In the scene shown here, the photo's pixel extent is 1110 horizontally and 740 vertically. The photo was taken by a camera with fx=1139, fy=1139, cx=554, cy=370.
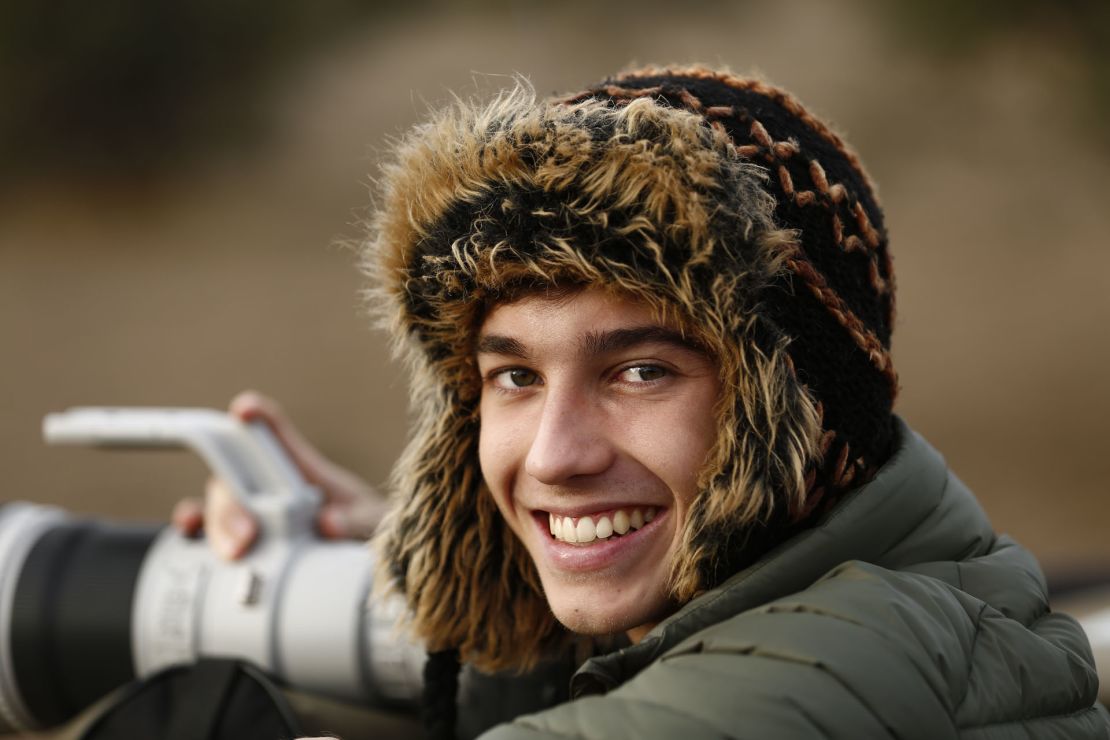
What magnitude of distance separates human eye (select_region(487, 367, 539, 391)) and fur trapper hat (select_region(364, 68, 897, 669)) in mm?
53

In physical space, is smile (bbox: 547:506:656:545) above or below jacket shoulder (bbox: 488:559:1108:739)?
above

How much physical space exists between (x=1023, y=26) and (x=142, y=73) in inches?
185

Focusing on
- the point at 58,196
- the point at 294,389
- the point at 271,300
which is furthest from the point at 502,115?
the point at 58,196

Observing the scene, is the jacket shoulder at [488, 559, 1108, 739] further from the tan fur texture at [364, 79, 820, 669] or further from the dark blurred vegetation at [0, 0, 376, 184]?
the dark blurred vegetation at [0, 0, 376, 184]

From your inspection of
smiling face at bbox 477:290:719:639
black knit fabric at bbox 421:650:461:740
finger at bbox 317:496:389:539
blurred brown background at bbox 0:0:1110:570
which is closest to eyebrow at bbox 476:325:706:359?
smiling face at bbox 477:290:719:639

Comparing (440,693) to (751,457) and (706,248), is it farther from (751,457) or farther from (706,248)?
(706,248)

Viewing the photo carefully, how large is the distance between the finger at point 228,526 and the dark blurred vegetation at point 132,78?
5.08m

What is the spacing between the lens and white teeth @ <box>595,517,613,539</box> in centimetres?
110

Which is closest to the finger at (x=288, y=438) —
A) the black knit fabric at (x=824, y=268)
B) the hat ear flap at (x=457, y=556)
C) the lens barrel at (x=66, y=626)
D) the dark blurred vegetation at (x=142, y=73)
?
the lens barrel at (x=66, y=626)

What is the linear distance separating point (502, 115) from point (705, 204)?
9.8 inches

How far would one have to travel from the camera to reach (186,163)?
6.38 m

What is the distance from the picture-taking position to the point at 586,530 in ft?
3.63

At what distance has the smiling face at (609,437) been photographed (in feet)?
3.48

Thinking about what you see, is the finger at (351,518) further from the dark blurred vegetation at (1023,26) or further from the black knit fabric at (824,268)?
the dark blurred vegetation at (1023,26)
